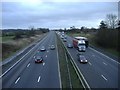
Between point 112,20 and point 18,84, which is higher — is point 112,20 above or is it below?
above

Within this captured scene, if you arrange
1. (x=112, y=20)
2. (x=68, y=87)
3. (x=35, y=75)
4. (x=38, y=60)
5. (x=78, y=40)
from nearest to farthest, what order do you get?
1. (x=68, y=87)
2. (x=35, y=75)
3. (x=38, y=60)
4. (x=78, y=40)
5. (x=112, y=20)

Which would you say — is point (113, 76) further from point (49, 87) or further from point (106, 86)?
point (49, 87)

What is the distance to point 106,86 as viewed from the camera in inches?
1038

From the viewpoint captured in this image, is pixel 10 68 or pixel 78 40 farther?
pixel 78 40

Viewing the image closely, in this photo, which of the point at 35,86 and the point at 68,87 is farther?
the point at 35,86

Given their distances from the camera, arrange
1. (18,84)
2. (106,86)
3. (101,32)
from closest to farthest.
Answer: (106,86) → (18,84) → (101,32)

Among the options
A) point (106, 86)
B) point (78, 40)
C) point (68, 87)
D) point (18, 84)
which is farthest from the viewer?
point (78, 40)

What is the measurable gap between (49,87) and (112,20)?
4234 inches

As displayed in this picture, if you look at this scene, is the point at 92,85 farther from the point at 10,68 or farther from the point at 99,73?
the point at 10,68

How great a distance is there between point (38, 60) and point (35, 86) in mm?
18490

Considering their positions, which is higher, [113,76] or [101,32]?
[101,32]

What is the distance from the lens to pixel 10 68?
132 ft

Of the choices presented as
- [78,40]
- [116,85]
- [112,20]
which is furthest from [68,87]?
[112,20]

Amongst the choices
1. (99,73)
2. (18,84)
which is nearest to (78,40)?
(99,73)
